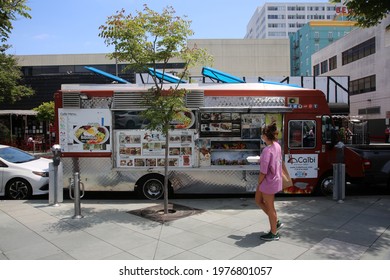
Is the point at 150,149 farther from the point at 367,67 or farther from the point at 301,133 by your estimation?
the point at 367,67

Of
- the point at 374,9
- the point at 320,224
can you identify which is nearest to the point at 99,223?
the point at 320,224

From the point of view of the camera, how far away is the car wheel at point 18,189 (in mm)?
8336

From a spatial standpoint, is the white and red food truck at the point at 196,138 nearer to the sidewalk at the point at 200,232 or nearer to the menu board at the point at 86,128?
the menu board at the point at 86,128

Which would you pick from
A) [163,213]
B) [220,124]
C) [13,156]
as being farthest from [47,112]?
[163,213]

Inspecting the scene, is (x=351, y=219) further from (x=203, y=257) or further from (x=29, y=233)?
(x=29, y=233)

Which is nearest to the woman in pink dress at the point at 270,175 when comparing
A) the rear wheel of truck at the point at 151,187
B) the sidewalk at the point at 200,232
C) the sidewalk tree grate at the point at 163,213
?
the sidewalk at the point at 200,232

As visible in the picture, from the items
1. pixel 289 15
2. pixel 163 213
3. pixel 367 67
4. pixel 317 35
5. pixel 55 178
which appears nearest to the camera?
pixel 163 213

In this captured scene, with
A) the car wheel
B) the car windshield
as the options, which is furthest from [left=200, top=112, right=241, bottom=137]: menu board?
the car windshield

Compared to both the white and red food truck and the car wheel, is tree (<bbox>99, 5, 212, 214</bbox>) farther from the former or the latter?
the car wheel

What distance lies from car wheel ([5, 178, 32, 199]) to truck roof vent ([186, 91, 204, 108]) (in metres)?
4.55

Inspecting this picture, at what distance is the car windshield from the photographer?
28.9 feet

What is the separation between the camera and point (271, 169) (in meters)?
5.15

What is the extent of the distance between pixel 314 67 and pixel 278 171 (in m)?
57.8

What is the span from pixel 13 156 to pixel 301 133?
7.62 meters
